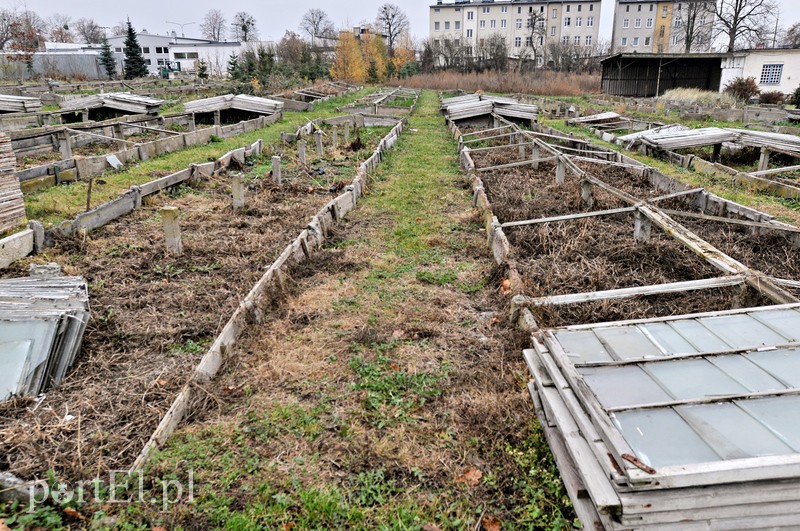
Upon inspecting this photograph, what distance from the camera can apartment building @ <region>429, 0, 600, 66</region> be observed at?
250 feet

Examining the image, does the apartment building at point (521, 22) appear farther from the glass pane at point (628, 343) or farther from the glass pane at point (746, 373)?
the glass pane at point (746, 373)

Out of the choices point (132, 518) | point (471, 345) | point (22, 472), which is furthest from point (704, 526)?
point (22, 472)

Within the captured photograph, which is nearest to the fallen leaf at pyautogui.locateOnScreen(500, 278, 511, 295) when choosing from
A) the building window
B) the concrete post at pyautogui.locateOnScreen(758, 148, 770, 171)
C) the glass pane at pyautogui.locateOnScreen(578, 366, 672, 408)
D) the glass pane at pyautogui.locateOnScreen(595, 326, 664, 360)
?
the glass pane at pyautogui.locateOnScreen(595, 326, 664, 360)

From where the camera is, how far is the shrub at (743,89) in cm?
3156

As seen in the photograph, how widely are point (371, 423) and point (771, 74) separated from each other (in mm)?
44438

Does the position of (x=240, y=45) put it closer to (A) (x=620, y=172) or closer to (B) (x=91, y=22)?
(B) (x=91, y=22)

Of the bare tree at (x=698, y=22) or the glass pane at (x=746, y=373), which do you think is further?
the bare tree at (x=698, y=22)

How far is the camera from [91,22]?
110938 mm

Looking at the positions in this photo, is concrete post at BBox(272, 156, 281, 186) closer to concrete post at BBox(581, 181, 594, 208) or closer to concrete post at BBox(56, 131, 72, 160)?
concrete post at BBox(581, 181, 594, 208)

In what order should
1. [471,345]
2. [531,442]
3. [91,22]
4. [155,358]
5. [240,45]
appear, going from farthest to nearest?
1. [91,22]
2. [240,45]
3. [471,345]
4. [155,358]
5. [531,442]

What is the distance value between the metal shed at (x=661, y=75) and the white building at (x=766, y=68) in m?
0.92

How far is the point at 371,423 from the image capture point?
13.0 feet

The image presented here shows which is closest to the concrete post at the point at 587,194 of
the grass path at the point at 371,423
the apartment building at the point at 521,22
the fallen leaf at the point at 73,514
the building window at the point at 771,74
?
the grass path at the point at 371,423

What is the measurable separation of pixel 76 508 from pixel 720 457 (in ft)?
12.1
